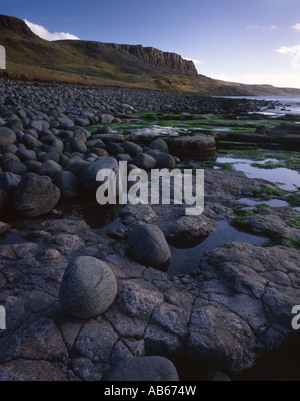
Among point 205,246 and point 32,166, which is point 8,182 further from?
point 205,246

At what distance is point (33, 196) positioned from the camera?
12.2ft

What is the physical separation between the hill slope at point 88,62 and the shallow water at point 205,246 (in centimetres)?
2980

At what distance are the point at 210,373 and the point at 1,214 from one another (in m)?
3.28

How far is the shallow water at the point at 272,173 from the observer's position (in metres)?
6.08

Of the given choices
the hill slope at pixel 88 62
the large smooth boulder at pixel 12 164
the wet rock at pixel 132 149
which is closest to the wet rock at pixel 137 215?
the large smooth boulder at pixel 12 164

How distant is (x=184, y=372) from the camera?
1883 mm

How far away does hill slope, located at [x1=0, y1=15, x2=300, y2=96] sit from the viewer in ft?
157

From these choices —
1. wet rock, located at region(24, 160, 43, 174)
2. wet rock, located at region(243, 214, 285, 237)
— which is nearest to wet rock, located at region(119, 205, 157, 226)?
wet rock, located at region(243, 214, 285, 237)

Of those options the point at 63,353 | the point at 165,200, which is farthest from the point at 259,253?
the point at 63,353

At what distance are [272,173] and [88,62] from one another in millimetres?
89034

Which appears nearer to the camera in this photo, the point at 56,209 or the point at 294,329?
the point at 294,329

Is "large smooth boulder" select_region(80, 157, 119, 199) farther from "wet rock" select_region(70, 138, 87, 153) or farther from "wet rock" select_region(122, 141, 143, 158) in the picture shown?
"wet rock" select_region(122, 141, 143, 158)
